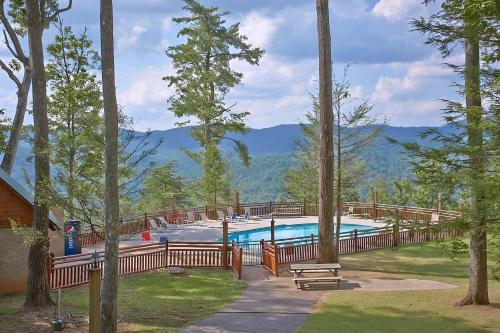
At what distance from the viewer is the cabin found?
1595 cm

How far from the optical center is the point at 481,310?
42.6ft

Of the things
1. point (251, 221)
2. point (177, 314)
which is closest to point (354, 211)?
point (251, 221)

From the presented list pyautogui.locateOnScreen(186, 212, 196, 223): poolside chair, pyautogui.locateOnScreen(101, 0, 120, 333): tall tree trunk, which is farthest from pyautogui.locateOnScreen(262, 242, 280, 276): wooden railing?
pyautogui.locateOnScreen(186, 212, 196, 223): poolside chair

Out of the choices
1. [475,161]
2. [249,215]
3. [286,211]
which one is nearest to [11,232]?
[475,161]

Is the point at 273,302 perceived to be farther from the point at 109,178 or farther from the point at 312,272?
the point at 109,178

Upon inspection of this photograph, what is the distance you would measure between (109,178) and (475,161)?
7.65 meters

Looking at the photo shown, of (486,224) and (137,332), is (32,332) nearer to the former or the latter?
(137,332)

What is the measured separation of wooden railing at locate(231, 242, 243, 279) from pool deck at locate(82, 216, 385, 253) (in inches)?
266

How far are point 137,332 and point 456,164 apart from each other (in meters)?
7.90

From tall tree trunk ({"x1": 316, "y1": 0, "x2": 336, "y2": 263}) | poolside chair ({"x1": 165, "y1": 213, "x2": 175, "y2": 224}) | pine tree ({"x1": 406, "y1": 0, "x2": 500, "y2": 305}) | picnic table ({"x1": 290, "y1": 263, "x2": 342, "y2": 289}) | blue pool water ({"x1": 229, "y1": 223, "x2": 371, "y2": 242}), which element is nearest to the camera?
pine tree ({"x1": 406, "y1": 0, "x2": 500, "y2": 305})

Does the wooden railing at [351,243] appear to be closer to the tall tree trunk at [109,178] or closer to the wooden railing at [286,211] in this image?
the wooden railing at [286,211]

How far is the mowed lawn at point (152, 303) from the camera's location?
40.0ft

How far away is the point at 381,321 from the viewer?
12148 mm

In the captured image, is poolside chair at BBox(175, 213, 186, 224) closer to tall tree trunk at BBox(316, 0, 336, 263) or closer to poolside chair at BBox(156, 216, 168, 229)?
poolside chair at BBox(156, 216, 168, 229)
